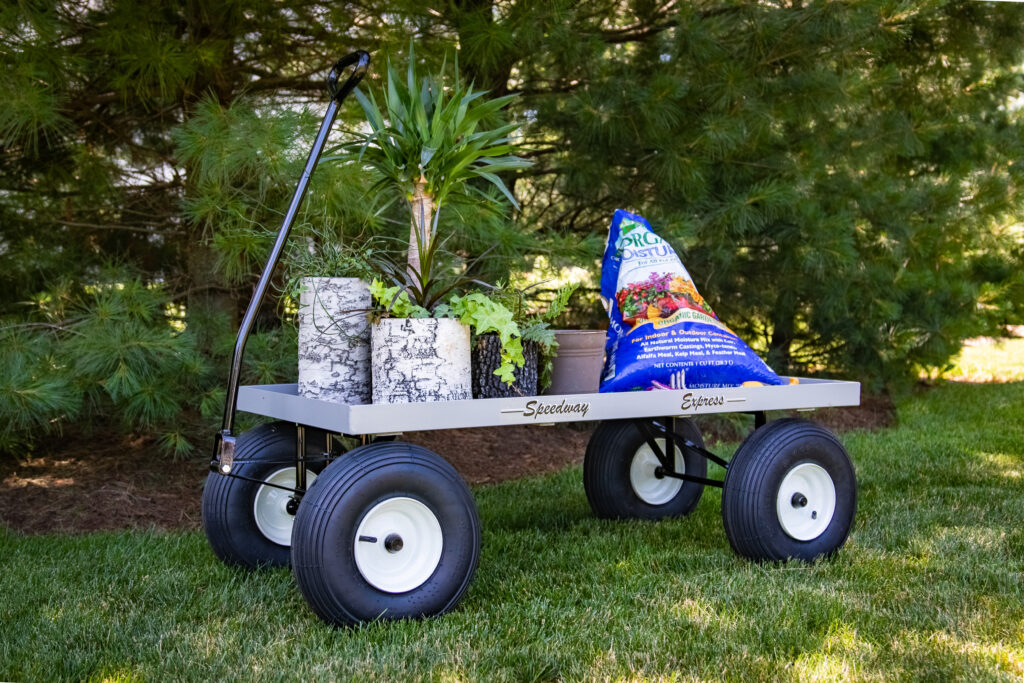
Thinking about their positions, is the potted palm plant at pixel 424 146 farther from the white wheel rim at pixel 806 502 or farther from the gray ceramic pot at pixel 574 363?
the white wheel rim at pixel 806 502

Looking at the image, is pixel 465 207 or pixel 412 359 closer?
pixel 412 359

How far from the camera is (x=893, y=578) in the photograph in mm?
2572

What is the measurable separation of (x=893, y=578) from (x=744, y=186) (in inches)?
100

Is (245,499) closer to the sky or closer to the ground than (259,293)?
closer to the ground

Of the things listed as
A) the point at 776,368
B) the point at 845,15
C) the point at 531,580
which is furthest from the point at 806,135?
the point at 531,580

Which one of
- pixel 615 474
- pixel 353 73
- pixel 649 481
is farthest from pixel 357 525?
pixel 649 481

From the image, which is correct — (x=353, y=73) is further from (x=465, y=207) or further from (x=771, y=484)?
(x=771, y=484)

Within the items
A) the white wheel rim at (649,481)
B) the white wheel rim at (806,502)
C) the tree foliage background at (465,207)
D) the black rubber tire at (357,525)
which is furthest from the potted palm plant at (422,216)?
the white wheel rim at (649,481)

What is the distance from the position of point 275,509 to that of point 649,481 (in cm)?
137

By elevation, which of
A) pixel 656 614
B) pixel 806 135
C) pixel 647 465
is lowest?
pixel 656 614

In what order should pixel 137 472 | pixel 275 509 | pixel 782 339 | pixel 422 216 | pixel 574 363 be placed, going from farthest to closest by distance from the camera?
pixel 782 339 → pixel 137 472 → pixel 275 509 → pixel 574 363 → pixel 422 216

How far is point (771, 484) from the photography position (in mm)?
2617

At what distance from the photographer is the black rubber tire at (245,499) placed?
2609 mm

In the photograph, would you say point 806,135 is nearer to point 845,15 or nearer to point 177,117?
point 845,15
